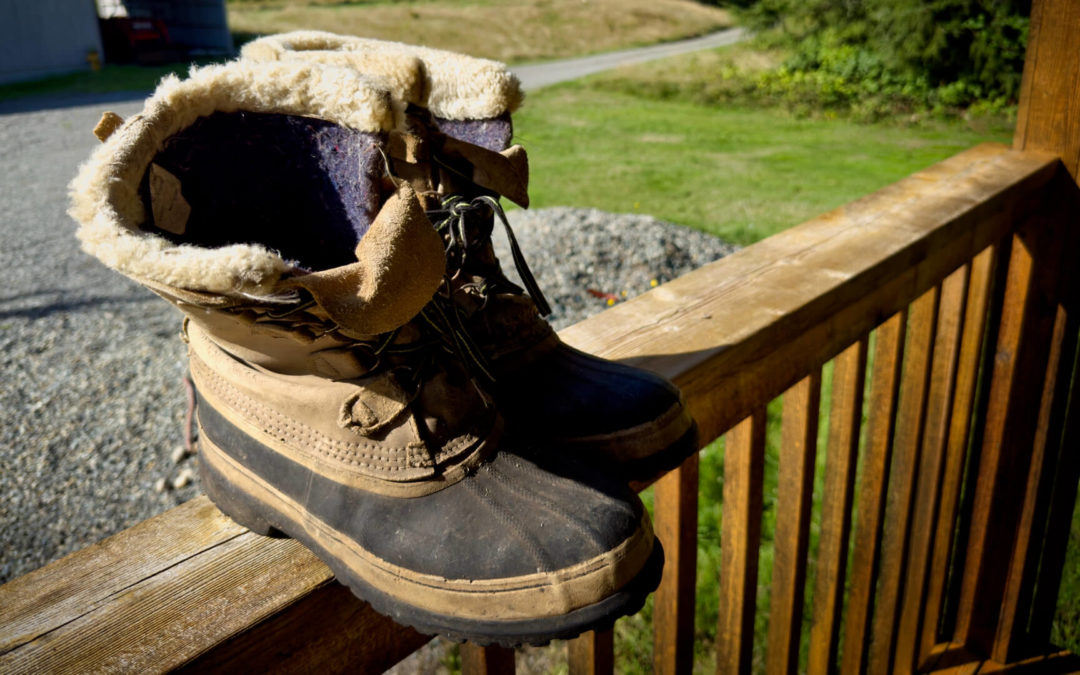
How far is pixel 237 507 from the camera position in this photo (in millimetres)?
758

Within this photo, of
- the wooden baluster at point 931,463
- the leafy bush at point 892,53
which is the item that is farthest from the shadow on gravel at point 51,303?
the leafy bush at point 892,53

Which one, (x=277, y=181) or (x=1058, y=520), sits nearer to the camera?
(x=277, y=181)

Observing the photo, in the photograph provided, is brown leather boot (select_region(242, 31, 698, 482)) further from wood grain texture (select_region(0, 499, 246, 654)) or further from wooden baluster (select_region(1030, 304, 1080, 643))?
wooden baluster (select_region(1030, 304, 1080, 643))

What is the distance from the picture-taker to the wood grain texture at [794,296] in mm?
1114

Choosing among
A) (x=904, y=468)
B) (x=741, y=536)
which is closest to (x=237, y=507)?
(x=741, y=536)

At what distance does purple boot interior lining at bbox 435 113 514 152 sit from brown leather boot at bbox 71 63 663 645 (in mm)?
195

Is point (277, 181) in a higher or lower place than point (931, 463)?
higher

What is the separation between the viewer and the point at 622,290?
393 centimetres

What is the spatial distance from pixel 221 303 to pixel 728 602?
106 cm

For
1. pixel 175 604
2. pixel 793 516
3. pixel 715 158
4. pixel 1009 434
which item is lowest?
pixel 715 158

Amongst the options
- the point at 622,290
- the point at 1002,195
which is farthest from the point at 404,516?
the point at 622,290

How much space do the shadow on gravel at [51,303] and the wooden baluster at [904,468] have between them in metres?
3.29

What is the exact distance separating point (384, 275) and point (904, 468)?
1.50 metres

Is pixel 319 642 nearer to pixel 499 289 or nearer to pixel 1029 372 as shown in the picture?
pixel 499 289
